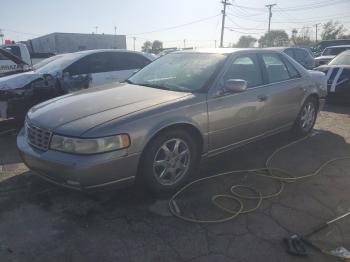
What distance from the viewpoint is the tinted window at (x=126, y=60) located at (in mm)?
7617

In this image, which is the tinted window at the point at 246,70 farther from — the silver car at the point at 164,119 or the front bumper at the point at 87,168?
the front bumper at the point at 87,168

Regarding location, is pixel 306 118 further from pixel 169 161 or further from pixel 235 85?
pixel 169 161

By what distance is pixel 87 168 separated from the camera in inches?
120

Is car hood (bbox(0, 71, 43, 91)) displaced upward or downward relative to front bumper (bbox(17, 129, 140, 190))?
upward

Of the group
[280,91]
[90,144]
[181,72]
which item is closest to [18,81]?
[181,72]

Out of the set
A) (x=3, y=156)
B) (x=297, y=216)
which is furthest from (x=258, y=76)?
(x=3, y=156)

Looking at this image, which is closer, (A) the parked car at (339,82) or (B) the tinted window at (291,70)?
(B) the tinted window at (291,70)

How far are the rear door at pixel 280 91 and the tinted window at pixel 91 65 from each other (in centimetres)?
381

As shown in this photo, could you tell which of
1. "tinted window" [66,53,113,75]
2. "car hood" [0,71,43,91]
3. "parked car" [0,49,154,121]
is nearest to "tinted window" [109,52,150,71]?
"parked car" [0,49,154,121]

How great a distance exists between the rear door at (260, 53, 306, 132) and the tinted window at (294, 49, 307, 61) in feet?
29.1

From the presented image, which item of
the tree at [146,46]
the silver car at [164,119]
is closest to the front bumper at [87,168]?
the silver car at [164,119]

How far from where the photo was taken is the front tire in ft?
11.3

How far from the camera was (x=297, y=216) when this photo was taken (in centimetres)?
324

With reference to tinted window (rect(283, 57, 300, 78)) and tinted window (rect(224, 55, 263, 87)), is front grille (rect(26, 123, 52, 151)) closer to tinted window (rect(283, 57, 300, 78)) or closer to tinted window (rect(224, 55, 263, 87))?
tinted window (rect(224, 55, 263, 87))
